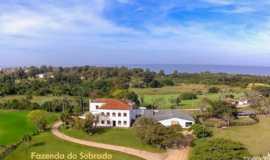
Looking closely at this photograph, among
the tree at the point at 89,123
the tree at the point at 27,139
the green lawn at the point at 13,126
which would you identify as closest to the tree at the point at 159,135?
the tree at the point at 89,123

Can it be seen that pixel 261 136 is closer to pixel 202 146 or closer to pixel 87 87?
pixel 202 146

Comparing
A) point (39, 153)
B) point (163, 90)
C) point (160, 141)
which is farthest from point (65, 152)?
point (163, 90)

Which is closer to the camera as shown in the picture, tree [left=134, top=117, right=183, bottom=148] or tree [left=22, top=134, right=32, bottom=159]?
tree [left=134, top=117, right=183, bottom=148]

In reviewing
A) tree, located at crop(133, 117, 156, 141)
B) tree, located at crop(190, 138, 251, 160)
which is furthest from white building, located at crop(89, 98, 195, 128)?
tree, located at crop(190, 138, 251, 160)

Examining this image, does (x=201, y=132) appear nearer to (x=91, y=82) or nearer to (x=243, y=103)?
(x=243, y=103)

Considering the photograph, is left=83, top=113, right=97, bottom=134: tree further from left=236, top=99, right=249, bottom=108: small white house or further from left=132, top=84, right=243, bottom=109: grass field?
left=236, top=99, right=249, bottom=108: small white house
